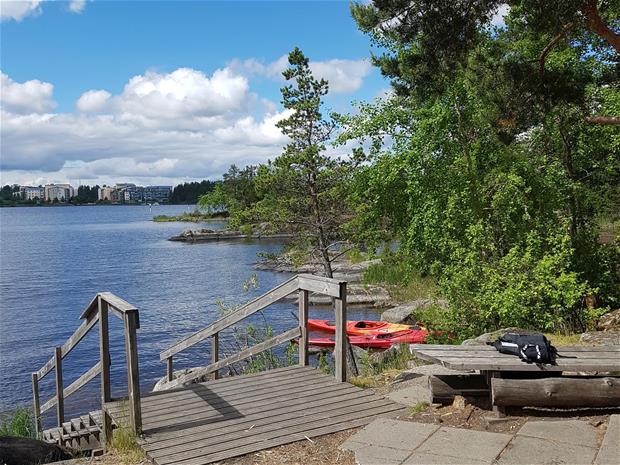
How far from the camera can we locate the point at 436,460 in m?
4.22

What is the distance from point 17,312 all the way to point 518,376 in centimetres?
2496

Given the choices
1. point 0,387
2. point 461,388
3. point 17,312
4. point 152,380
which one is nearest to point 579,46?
point 461,388

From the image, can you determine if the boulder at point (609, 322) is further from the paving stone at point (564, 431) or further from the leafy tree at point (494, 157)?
the paving stone at point (564, 431)

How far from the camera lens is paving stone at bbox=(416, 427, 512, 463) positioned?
168 inches

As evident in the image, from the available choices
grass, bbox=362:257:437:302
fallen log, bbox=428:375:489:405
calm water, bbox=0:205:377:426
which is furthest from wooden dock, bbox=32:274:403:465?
grass, bbox=362:257:437:302

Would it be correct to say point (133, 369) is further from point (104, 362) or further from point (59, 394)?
point (59, 394)

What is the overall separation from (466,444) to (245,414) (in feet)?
6.78

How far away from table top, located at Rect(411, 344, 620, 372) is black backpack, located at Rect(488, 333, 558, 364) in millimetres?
40

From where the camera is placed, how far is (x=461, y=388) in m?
5.29

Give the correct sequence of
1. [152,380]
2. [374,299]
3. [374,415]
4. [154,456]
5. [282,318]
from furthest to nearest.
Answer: [374,299] < [282,318] < [152,380] < [374,415] < [154,456]

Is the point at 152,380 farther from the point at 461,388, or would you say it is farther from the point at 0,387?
the point at 461,388

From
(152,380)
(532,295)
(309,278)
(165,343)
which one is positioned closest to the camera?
(309,278)

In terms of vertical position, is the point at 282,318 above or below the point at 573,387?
below

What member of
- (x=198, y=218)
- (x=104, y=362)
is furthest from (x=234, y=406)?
(x=198, y=218)
